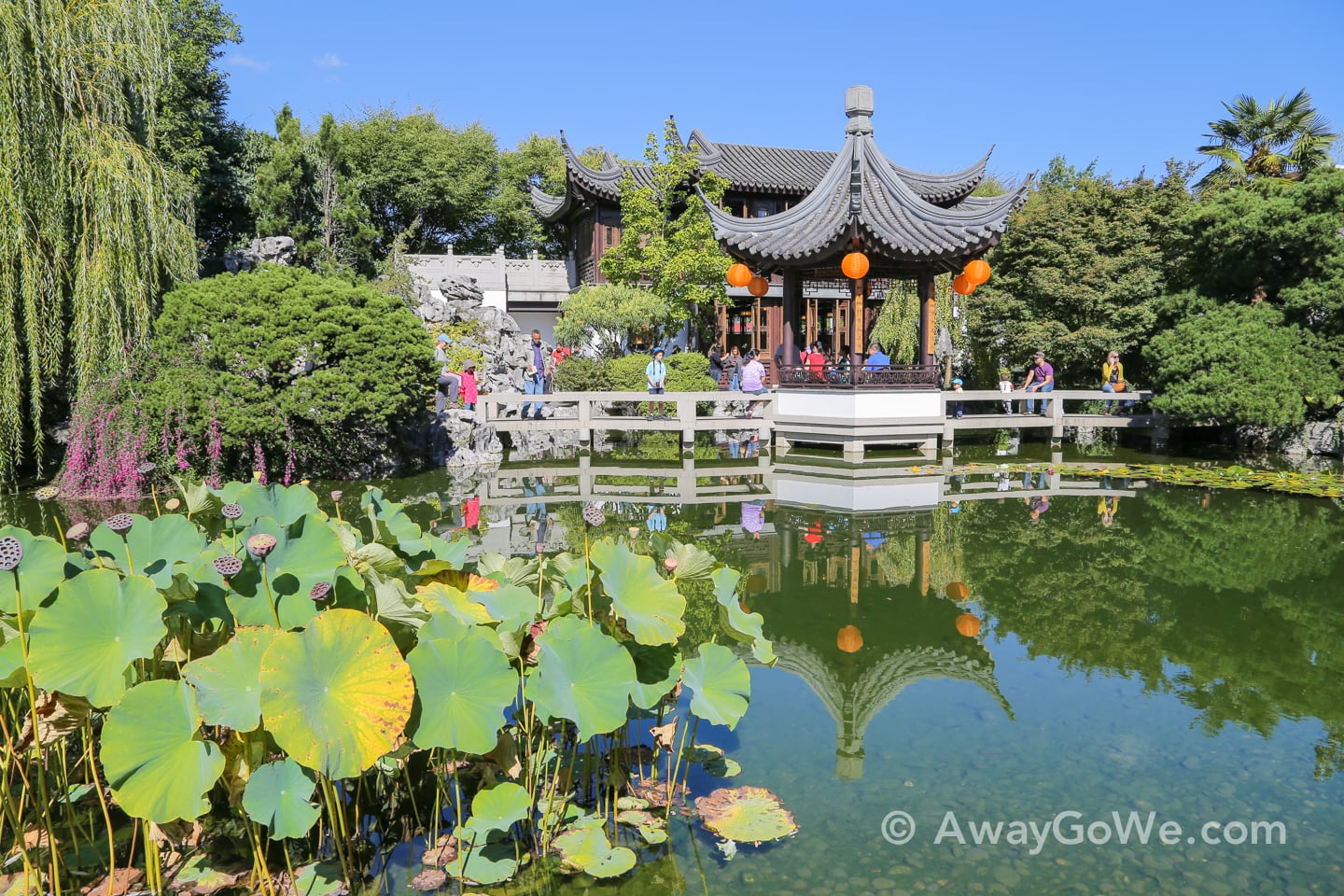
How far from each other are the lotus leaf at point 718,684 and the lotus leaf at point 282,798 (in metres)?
0.88

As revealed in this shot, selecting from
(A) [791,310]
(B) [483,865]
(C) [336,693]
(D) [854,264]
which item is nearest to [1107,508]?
(D) [854,264]

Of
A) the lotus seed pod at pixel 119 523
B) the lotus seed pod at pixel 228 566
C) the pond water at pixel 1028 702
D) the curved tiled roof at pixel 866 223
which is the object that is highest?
the curved tiled roof at pixel 866 223

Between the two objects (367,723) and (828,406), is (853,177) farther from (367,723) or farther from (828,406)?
(367,723)

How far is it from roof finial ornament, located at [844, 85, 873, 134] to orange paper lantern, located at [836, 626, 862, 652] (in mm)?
9258

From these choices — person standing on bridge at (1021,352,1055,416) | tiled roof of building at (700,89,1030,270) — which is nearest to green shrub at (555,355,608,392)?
tiled roof of building at (700,89,1030,270)

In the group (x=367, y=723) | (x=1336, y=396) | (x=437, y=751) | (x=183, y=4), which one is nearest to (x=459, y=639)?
(x=367, y=723)

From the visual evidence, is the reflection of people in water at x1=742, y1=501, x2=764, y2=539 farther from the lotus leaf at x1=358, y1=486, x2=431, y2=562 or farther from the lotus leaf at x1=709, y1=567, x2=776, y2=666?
the lotus leaf at x1=709, y1=567, x2=776, y2=666

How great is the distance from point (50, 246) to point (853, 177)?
7720mm

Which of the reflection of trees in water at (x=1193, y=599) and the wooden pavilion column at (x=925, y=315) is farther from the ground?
the wooden pavilion column at (x=925, y=315)

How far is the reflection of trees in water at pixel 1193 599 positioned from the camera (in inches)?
130

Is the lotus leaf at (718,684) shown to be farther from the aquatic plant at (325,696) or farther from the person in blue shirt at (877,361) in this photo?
the person in blue shirt at (877,361)

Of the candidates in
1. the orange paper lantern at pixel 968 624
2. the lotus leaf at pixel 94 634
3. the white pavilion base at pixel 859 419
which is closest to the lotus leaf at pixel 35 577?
the lotus leaf at pixel 94 634

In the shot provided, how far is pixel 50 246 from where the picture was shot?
669cm

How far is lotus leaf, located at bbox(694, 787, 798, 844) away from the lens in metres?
2.24
